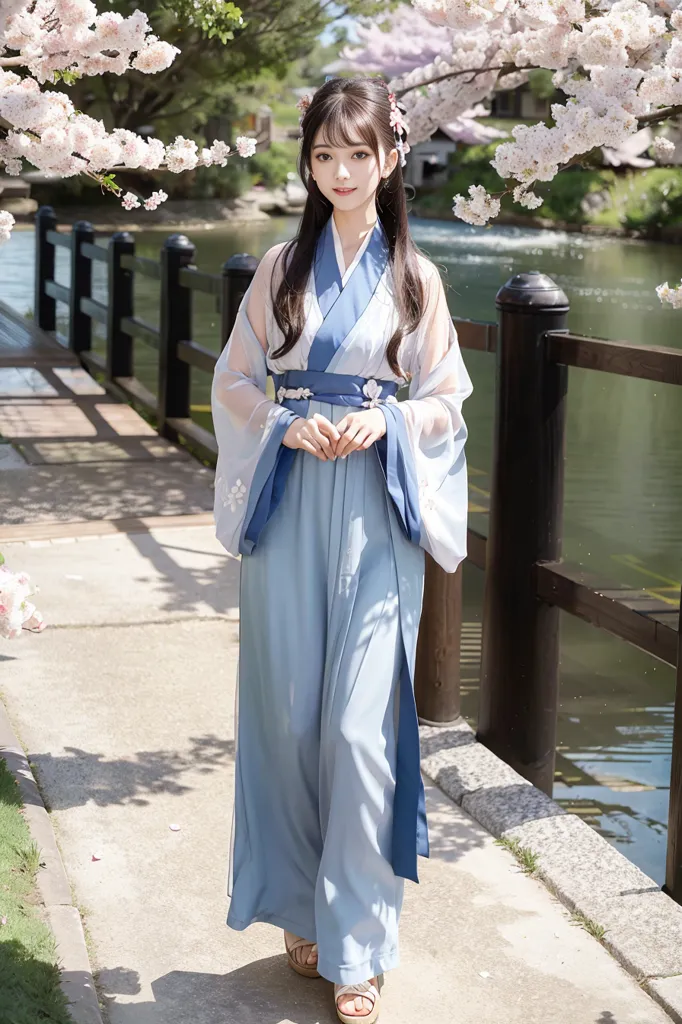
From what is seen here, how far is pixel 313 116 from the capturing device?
269 cm

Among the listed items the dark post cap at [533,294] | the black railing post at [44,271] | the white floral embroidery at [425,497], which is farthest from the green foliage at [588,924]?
the black railing post at [44,271]

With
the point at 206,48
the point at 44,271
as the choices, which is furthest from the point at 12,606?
the point at 206,48

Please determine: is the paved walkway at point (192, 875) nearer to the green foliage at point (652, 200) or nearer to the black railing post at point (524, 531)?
the black railing post at point (524, 531)

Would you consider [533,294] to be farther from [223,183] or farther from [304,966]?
[223,183]

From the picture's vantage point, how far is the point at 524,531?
396 centimetres

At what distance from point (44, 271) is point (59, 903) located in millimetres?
11263

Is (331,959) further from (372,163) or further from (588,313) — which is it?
(588,313)

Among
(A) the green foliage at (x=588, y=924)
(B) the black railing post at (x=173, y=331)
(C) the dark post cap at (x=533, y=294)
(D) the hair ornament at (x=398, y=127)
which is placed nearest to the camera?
(D) the hair ornament at (x=398, y=127)

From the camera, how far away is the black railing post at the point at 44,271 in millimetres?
13469

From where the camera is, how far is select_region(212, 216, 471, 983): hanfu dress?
8.73 feet

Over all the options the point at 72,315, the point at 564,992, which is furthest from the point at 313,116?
the point at 72,315

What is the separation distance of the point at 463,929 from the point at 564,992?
0.31 meters

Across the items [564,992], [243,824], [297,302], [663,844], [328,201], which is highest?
[328,201]

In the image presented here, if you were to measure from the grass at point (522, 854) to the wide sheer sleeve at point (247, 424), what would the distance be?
121 cm
